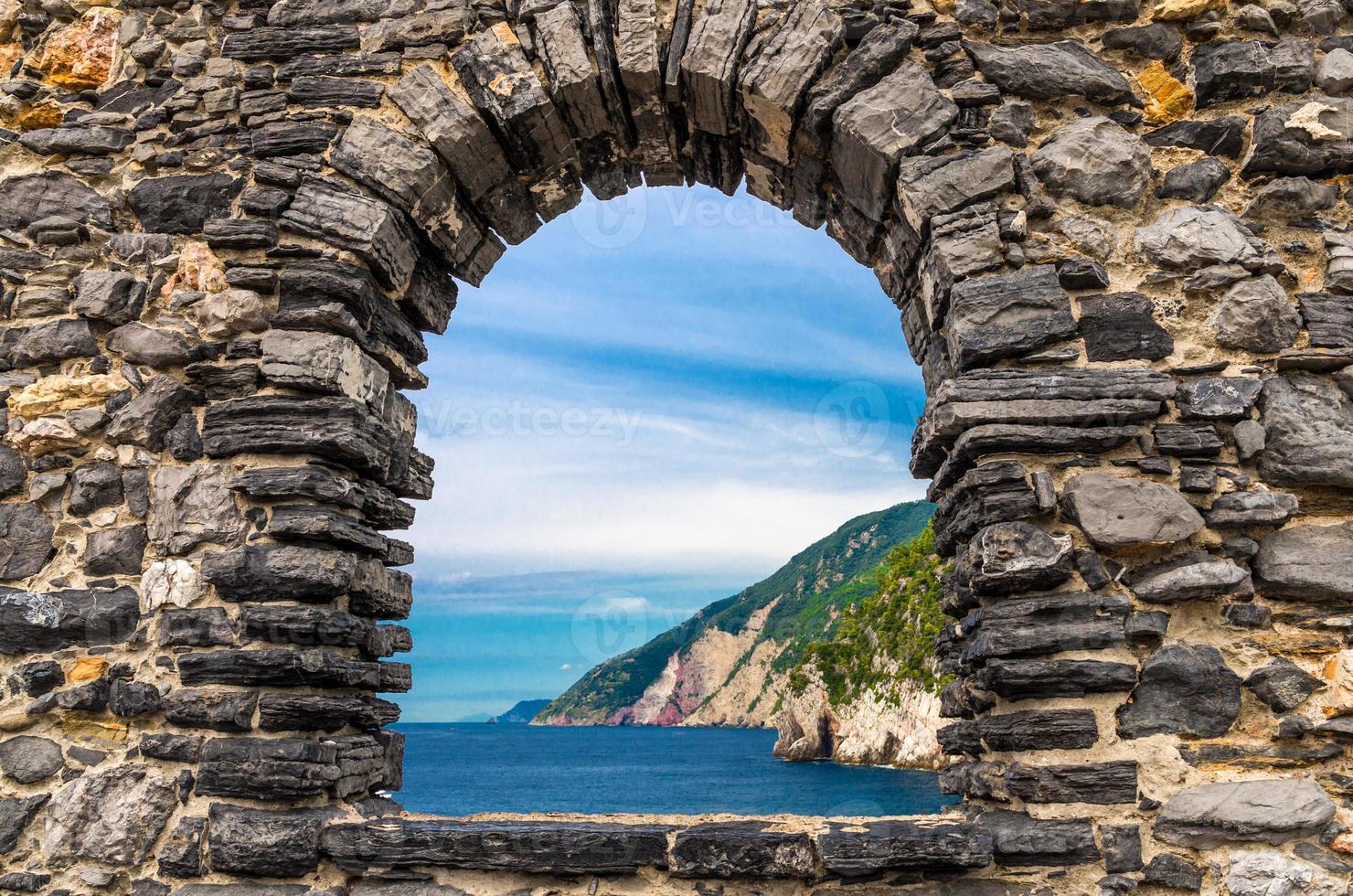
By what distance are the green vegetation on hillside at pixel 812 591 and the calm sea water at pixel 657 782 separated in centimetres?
1142

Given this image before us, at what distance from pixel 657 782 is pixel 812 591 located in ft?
103

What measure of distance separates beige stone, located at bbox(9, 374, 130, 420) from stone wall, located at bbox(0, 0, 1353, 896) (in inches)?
0.5

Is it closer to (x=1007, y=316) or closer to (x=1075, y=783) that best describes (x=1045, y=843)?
(x=1075, y=783)

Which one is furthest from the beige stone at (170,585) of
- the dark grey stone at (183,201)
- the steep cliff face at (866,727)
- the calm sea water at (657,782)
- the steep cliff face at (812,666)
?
the steep cliff face at (866,727)

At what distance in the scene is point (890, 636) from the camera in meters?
48.1

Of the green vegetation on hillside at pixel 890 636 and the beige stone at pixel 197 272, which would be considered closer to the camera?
the beige stone at pixel 197 272

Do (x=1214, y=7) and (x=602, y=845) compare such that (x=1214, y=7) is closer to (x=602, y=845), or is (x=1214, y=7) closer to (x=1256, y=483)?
(x=1256, y=483)

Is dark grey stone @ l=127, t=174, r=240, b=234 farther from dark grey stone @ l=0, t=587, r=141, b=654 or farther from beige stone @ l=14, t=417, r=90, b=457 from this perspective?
dark grey stone @ l=0, t=587, r=141, b=654

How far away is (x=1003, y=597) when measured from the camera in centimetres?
304

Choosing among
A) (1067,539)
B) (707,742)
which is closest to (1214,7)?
(1067,539)

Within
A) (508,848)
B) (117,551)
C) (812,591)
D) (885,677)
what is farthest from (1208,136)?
(812,591)

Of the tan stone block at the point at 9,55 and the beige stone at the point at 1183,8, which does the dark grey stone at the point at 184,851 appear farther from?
the beige stone at the point at 1183,8

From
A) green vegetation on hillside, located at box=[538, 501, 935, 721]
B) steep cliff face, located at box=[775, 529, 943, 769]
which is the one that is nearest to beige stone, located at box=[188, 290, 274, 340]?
steep cliff face, located at box=[775, 529, 943, 769]

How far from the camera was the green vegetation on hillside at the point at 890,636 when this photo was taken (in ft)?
141
